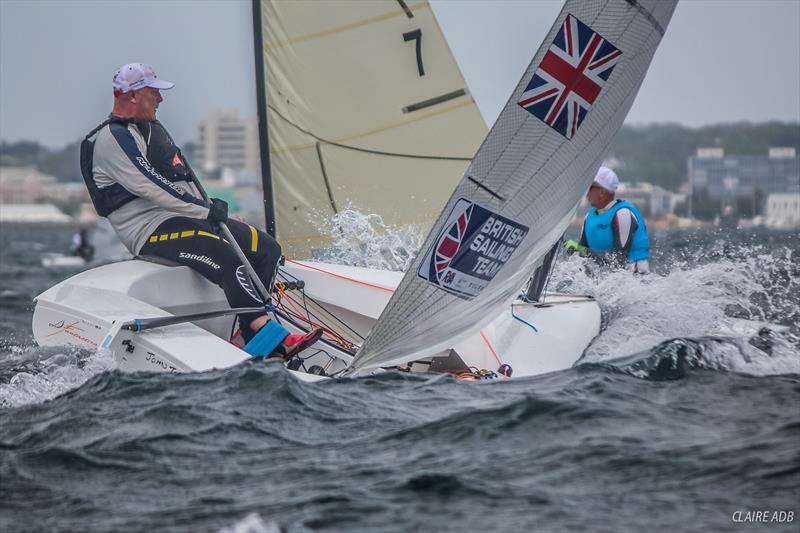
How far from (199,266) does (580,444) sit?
192 centimetres

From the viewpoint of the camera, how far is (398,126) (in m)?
6.11

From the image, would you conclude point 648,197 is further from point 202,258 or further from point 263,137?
point 202,258

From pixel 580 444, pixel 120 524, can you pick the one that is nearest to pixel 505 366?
pixel 580 444

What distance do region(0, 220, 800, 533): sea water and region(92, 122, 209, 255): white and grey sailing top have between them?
617 millimetres

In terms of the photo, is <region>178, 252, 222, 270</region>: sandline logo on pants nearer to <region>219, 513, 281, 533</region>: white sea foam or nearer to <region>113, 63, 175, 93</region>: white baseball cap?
<region>113, 63, 175, 93</region>: white baseball cap

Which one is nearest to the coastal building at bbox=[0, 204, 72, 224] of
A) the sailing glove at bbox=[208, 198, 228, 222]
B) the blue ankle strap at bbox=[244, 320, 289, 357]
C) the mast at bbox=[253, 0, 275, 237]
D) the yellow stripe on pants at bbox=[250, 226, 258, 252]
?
the mast at bbox=[253, 0, 275, 237]

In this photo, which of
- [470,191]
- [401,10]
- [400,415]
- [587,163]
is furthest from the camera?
[401,10]

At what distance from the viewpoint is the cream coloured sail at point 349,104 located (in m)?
5.94

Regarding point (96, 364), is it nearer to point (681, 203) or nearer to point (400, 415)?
point (400, 415)

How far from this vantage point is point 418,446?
290 centimetres

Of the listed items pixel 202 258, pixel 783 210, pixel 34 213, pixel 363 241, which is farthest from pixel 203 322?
pixel 34 213

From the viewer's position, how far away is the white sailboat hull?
382 centimetres

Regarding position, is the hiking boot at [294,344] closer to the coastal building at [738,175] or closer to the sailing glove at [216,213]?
the sailing glove at [216,213]

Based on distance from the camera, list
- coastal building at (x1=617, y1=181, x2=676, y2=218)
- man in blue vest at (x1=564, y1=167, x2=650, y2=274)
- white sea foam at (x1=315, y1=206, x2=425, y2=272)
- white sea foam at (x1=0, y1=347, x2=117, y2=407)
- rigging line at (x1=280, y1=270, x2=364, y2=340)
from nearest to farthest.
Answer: white sea foam at (x1=0, y1=347, x2=117, y2=407) → rigging line at (x1=280, y1=270, x2=364, y2=340) → man in blue vest at (x1=564, y1=167, x2=650, y2=274) → white sea foam at (x1=315, y1=206, x2=425, y2=272) → coastal building at (x1=617, y1=181, x2=676, y2=218)
